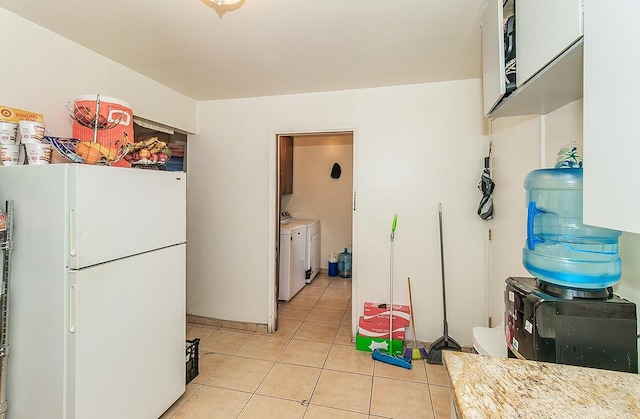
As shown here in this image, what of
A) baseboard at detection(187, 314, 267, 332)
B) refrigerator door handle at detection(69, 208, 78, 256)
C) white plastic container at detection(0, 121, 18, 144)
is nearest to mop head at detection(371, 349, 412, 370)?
baseboard at detection(187, 314, 267, 332)

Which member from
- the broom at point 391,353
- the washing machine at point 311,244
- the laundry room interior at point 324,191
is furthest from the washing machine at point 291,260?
the broom at point 391,353

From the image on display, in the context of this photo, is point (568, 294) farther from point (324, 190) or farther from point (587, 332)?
point (324, 190)

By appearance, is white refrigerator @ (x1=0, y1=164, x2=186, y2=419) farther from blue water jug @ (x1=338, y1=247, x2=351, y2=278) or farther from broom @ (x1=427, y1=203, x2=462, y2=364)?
blue water jug @ (x1=338, y1=247, x2=351, y2=278)

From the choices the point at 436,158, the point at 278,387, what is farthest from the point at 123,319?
the point at 436,158

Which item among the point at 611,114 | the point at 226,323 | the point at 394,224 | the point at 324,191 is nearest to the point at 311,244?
the point at 324,191

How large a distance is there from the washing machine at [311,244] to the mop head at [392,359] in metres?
2.07

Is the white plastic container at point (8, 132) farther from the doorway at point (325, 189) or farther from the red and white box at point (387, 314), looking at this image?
the doorway at point (325, 189)

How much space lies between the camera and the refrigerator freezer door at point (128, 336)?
1290 mm

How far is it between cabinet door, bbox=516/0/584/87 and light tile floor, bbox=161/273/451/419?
1.99m

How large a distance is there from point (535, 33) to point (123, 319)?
87.1 inches

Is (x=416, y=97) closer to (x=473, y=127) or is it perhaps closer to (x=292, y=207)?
(x=473, y=127)

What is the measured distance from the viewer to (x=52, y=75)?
1.77 metres

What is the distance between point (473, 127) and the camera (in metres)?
2.46

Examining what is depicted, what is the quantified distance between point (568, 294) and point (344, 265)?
155 inches
